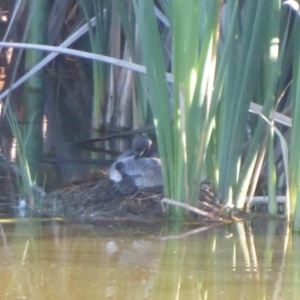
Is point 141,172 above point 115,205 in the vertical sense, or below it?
above

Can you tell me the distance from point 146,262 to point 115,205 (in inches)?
32.6

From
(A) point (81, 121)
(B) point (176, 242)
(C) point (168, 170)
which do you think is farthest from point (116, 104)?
(B) point (176, 242)

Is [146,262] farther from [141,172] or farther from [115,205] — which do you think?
[141,172]

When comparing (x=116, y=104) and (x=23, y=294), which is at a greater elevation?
(x=116, y=104)

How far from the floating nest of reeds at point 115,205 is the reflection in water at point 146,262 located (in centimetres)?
10

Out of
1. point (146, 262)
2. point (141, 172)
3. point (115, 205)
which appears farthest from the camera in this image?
point (141, 172)

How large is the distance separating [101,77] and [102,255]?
2903mm

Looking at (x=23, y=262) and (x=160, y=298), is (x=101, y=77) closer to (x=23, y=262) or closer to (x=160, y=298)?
(x=23, y=262)

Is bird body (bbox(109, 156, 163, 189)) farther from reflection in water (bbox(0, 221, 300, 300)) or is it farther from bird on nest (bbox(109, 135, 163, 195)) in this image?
reflection in water (bbox(0, 221, 300, 300))

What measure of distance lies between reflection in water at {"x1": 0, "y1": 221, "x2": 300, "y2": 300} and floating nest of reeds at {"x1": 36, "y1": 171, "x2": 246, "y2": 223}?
0.10 m

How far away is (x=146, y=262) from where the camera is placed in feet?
7.27

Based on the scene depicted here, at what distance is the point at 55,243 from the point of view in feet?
8.00

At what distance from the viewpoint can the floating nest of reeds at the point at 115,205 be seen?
2824 millimetres

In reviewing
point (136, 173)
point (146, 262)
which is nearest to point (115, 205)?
point (136, 173)
